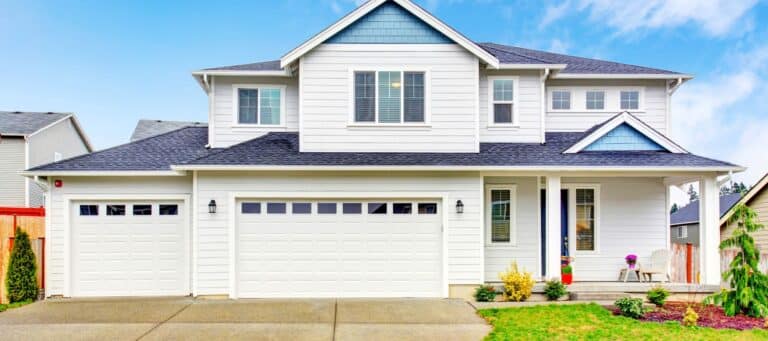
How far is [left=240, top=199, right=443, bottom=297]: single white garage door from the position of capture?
1081 cm

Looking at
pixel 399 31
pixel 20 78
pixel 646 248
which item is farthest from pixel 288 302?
pixel 20 78

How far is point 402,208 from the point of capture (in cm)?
1102

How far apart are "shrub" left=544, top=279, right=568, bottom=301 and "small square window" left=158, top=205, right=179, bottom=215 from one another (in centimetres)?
814

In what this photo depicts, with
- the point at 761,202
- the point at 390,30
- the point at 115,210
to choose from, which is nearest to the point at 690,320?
the point at 390,30

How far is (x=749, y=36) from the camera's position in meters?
20.1

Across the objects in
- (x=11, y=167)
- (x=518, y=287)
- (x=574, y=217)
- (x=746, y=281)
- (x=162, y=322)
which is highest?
(x=11, y=167)

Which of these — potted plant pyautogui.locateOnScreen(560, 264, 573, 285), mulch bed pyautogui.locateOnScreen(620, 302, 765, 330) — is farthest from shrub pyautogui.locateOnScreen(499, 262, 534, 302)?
mulch bed pyautogui.locateOnScreen(620, 302, 765, 330)

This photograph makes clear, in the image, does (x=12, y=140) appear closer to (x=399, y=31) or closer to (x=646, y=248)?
(x=399, y=31)

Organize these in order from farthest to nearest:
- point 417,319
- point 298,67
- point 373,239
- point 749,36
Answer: point 749,36
point 298,67
point 373,239
point 417,319

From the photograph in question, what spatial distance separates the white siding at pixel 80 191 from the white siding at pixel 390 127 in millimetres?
3048

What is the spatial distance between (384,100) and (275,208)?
340 cm

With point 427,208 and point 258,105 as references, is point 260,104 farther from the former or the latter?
point 427,208

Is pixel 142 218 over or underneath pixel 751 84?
underneath

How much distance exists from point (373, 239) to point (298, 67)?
177 inches
